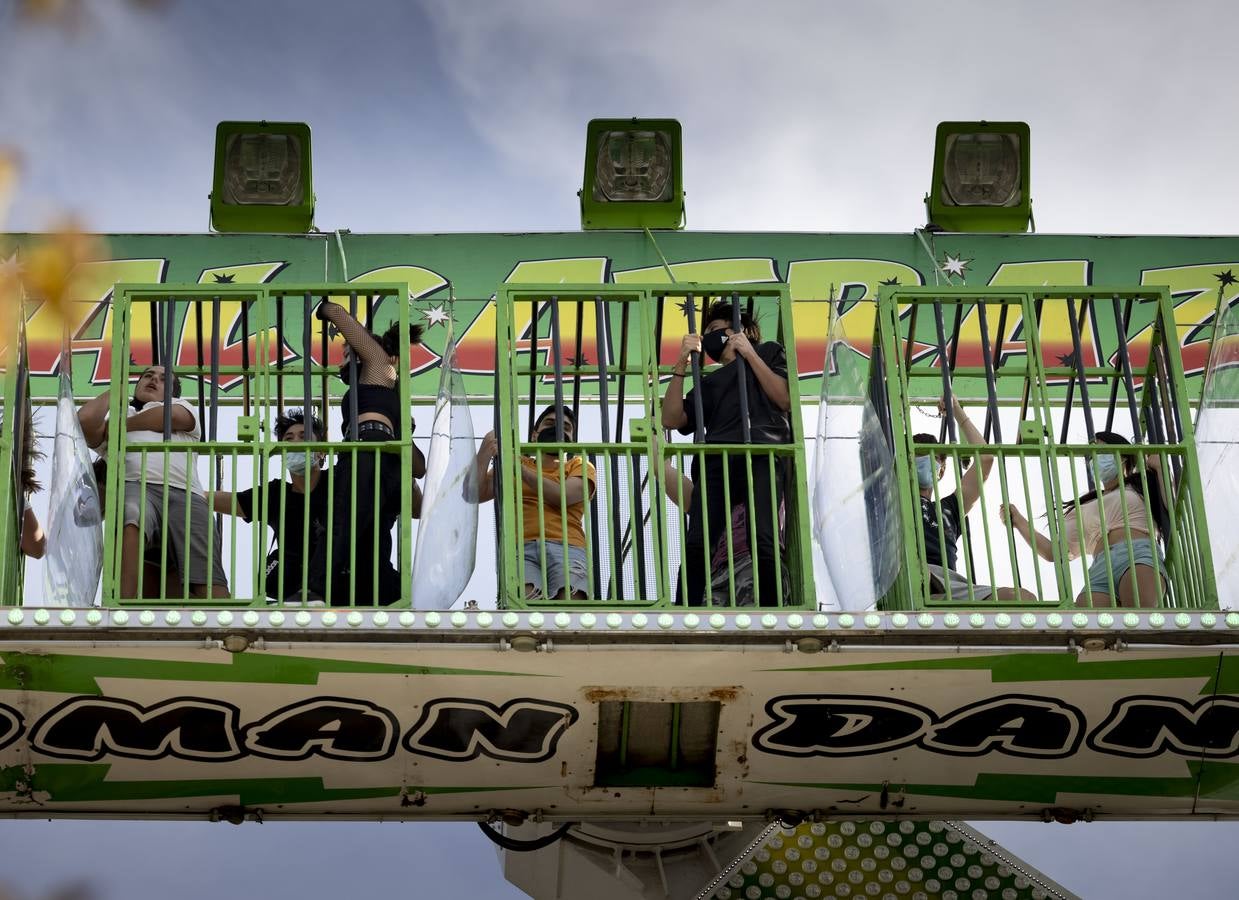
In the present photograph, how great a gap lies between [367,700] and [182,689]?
0.97 meters

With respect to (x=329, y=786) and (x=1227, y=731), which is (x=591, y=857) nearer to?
(x=329, y=786)

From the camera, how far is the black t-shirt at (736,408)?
1137cm

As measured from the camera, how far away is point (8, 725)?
11055mm

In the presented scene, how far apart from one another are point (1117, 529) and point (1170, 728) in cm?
114

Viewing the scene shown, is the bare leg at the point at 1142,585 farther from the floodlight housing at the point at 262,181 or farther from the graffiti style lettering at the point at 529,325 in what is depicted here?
the floodlight housing at the point at 262,181

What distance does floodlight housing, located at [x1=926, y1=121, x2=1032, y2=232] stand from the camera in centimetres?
1602

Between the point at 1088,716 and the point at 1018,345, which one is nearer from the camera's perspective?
the point at 1088,716

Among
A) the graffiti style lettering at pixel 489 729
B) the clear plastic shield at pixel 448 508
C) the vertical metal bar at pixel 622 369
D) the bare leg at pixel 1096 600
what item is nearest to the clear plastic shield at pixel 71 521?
the clear plastic shield at pixel 448 508

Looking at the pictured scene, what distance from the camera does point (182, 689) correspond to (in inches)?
429

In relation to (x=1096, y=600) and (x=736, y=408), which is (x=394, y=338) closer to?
(x=736, y=408)

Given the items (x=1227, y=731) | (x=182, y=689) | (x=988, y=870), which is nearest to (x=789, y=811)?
(x=988, y=870)

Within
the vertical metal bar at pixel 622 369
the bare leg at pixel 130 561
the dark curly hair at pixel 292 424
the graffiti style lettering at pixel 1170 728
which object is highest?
the vertical metal bar at pixel 622 369

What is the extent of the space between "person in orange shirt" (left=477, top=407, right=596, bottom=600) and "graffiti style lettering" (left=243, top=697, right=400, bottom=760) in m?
1.10

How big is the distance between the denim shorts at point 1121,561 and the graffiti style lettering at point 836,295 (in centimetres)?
454
